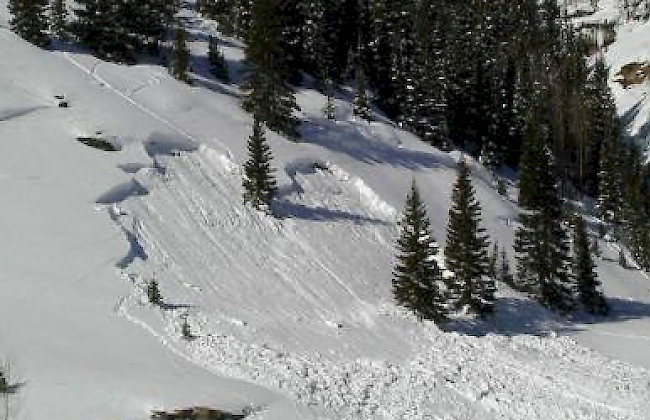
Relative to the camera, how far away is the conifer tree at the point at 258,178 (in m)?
39.2

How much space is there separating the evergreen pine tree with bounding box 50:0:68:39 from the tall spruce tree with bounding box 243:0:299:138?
520 inches

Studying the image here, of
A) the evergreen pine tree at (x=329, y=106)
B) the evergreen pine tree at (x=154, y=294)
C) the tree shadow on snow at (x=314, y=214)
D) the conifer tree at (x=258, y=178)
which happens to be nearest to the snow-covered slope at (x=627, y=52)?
the evergreen pine tree at (x=329, y=106)

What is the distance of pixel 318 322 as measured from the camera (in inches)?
1233

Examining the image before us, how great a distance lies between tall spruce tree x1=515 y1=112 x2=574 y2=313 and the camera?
41.2 metres

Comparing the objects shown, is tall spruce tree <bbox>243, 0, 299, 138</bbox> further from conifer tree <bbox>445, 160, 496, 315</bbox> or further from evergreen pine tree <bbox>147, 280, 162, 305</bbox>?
evergreen pine tree <bbox>147, 280, 162, 305</bbox>

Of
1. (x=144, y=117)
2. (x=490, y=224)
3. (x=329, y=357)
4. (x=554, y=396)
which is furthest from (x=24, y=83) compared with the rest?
(x=554, y=396)

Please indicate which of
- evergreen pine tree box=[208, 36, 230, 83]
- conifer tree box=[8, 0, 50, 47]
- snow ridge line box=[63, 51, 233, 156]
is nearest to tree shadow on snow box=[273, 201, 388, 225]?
snow ridge line box=[63, 51, 233, 156]

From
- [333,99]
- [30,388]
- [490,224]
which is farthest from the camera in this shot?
[333,99]

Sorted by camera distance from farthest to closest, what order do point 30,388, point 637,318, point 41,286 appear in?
point 637,318
point 41,286
point 30,388

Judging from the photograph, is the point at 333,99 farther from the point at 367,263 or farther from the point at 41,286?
the point at 41,286

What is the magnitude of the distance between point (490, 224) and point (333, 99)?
1626cm

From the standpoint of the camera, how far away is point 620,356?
106 feet

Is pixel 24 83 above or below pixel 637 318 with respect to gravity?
above

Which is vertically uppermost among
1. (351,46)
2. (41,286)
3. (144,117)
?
(351,46)
